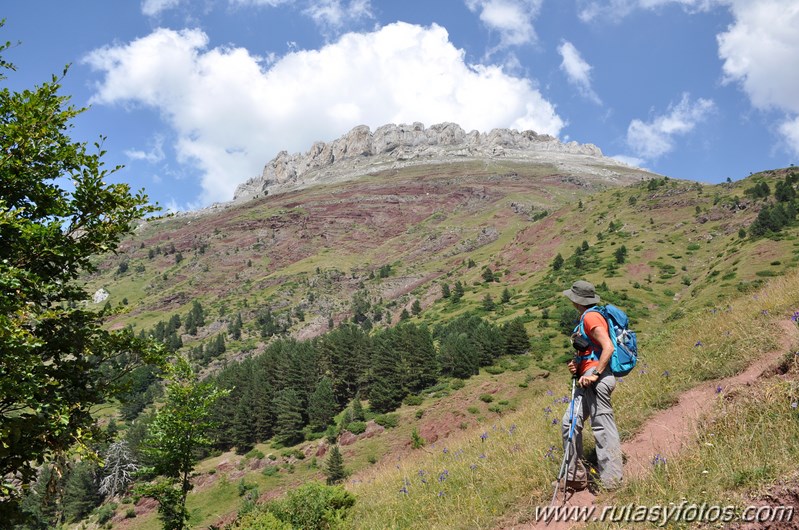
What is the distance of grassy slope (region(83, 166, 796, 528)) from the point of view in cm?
718

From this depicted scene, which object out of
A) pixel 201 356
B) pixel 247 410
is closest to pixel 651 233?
pixel 247 410

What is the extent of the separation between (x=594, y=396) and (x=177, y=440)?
14908 mm

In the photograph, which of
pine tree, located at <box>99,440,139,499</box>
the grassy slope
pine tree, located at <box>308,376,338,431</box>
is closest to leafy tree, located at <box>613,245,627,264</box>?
the grassy slope

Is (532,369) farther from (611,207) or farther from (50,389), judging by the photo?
(611,207)

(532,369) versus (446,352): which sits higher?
(446,352)

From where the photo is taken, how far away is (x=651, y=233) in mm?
65562

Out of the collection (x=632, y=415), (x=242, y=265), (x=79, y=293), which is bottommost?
(x=632, y=415)

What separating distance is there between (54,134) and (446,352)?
41.8m

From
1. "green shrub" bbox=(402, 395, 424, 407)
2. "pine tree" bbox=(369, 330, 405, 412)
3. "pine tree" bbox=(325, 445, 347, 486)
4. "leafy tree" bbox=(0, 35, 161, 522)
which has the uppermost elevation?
"leafy tree" bbox=(0, 35, 161, 522)

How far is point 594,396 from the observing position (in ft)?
17.6

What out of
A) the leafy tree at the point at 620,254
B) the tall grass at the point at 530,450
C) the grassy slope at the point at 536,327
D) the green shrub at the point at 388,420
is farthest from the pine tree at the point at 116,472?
the leafy tree at the point at 620,254

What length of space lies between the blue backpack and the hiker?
10 cm

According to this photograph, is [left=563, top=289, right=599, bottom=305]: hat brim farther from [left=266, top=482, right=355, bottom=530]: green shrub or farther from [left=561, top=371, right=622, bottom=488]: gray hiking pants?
A: [left=266, top=482, right=355, bottom=530]: green shrub

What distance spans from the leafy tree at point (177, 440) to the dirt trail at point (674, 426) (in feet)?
43.5
